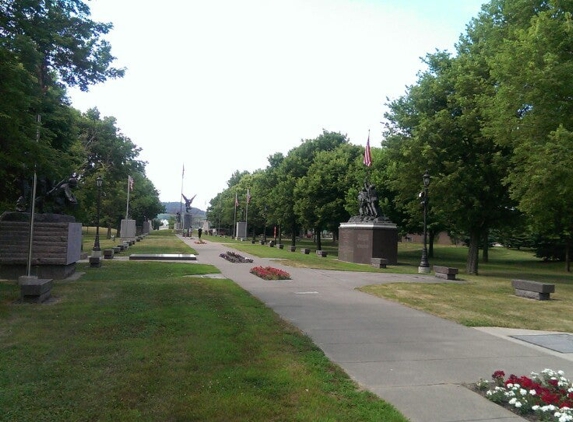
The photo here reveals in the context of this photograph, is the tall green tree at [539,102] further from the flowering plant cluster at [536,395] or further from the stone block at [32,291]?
the stone block at [32,291]

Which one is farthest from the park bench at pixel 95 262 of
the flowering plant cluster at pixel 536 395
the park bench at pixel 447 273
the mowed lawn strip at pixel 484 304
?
the flowering plant cluster at pixel 536 395

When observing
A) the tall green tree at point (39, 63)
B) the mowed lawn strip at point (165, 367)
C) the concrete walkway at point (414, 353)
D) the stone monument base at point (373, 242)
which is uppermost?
the tall green tree at point (39, 63)

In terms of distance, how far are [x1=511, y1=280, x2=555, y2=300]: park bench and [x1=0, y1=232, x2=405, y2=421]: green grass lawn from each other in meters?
10.1

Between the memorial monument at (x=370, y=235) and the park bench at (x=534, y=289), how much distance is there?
13.8 metres

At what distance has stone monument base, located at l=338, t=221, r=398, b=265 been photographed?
3225 cm

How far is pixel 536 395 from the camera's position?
5.54 m

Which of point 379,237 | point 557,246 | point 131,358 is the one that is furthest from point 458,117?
point 557,246

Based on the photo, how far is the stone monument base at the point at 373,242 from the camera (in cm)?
3225

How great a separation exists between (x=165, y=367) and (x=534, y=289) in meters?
14.0

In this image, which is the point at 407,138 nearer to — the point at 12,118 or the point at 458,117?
the point at 458,117

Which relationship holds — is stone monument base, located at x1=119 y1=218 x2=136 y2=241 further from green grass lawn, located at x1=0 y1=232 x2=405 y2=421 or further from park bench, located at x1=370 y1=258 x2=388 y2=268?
green grass lawn, located at x1=0 y1=232 x2=405 y2=421

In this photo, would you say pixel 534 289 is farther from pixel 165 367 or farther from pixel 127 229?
pixel 127 229

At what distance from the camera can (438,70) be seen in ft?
102

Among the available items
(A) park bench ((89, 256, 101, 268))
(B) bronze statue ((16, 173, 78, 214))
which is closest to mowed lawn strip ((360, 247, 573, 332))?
(A) park bench ((89, 256, 101, 268))
